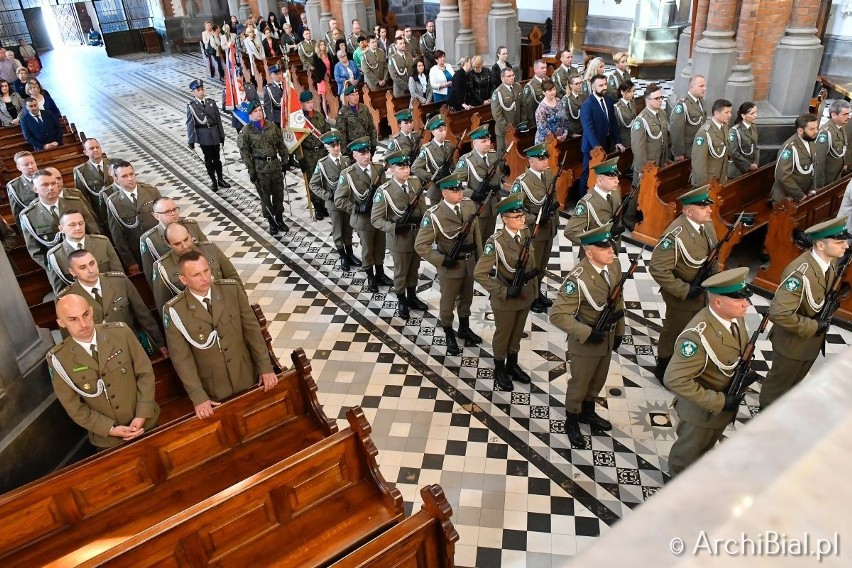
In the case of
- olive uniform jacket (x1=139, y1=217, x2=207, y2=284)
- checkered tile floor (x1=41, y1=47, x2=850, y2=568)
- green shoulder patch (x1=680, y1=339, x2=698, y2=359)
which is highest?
olive uniform jacket (x1=139, y1=217, x2=207, y2=284)

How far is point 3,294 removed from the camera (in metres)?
4.11

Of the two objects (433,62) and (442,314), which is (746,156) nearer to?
(442,314)

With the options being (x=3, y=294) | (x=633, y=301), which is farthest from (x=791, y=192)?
(x=3, y=294)

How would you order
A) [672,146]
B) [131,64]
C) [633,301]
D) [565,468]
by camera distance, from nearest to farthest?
[565,468] < [633,301] < [672,146] < [131,64]

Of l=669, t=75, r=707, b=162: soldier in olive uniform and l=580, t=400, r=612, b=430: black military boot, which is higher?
Answer: l=669, t=75, r=707, b=162: soldier in olive uniform

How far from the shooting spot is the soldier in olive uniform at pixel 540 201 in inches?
248

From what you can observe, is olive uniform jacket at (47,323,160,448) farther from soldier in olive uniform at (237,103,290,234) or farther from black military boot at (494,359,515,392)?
soldier in olive uniform at (237,103,290,234)

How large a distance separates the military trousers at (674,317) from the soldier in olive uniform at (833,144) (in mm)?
2998

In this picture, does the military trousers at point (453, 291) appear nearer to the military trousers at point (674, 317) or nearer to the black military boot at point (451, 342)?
the black military boot at point (451, 342)

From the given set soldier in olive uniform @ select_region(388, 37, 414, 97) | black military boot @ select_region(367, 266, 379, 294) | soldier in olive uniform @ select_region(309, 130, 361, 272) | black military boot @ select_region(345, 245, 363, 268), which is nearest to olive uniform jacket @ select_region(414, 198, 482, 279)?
black military boot @ select_region(367, 266, 379, 294)

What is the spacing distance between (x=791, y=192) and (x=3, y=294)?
7.48 meters

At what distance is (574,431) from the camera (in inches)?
189

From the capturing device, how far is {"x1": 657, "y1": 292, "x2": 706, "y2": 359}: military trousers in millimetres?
4996

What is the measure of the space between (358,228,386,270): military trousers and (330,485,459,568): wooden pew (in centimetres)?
437
